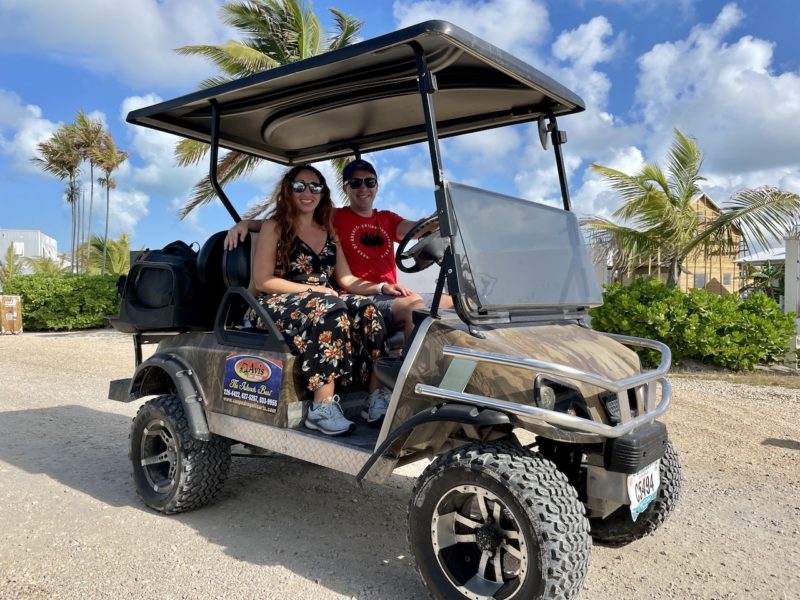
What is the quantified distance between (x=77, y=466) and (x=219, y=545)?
76.9 inches

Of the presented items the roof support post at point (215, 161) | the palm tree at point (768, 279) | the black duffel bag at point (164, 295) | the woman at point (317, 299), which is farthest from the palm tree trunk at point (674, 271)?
the black duffel bag at point (164, 295)

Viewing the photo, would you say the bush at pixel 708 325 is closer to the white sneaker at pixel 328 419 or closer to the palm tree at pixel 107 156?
the white sneaker at pixel 328 419

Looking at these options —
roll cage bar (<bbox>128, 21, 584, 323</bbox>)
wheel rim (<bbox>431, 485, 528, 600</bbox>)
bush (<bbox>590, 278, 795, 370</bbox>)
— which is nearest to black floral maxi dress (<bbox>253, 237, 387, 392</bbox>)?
roll cage bar (<bbox>128, 21, 584, 323</bbox>)

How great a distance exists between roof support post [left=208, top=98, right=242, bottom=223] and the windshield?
64.3 inches

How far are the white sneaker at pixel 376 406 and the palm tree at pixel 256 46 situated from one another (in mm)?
10347

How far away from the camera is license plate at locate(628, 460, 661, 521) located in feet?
8.34

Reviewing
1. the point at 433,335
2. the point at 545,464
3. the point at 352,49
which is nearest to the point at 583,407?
the point at 545,464

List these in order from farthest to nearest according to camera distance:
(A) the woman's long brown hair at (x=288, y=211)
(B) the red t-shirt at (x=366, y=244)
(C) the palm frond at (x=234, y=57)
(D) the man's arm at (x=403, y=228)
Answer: (C) the palm frond at (x=234, y=57) < (D) the man's arm at (x=403, y=228) < (B) the red t-shirt at (x=366, y=244) < (A) the woman's long brown hair at (x=288, y=211)

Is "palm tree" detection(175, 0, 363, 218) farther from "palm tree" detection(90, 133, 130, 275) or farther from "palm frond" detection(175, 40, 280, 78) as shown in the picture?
"palm tree" detection(90, 133, 130, 275)

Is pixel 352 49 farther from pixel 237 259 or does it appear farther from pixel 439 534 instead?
pixel 439 534

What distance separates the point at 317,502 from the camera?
395 centimetres

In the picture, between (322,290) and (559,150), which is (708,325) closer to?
(559,150)

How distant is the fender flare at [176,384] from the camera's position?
3551 mm

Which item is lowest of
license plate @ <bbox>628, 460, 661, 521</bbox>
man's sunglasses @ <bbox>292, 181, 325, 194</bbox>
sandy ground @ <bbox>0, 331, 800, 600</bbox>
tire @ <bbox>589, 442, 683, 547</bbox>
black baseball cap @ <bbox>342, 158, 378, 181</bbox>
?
sandy ground @ <bbox>0, 331, 800, 600</bbox>
